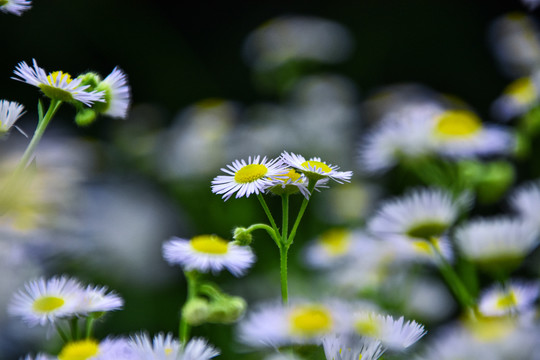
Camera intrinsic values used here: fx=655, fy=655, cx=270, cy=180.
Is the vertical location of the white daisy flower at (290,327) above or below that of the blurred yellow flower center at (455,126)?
below

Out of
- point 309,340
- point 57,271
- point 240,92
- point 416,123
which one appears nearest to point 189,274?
point 309,340

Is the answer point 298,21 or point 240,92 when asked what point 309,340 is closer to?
point 298,21

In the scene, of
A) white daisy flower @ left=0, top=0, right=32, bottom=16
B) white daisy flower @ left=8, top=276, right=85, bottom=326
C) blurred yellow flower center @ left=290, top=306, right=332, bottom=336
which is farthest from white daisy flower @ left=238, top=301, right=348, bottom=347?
white daisy flower @ left=0, top=0, right=32, bottom=16

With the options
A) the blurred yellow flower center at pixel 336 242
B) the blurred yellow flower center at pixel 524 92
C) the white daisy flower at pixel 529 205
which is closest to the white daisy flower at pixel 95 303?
the white daisy flower at pixel 529 205

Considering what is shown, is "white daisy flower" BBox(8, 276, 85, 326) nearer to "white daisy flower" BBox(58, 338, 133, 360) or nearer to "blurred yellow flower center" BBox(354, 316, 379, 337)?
"white daisy flower" BBox(58, 338, 133, 360)

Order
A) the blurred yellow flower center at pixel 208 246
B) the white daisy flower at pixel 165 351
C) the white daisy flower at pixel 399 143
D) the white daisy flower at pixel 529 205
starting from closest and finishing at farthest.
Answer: the white daisy flower at pixel 165 351, the blurred yellow flower center at pixel 208 246, the white daisy flower at pixel 529 205, the white daisy flower at pixel 399 143

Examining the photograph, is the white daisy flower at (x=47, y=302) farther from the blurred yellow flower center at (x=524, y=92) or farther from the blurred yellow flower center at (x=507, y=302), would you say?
the blurred yellow flower center at (x=524, y=92)

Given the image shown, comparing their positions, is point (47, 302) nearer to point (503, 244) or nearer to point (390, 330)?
point (390, 330)
